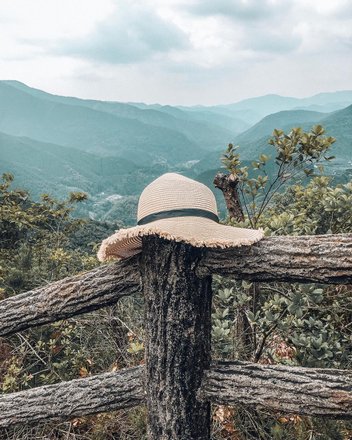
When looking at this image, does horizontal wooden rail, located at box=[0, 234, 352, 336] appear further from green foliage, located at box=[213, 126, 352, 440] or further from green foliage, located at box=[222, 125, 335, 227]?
green foliage, located at box=[222, 125, 335, 227]

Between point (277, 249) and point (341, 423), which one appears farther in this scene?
point (341, 423)

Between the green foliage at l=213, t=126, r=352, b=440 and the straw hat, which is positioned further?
the green foliage at l=213, t=126, r=352, b=440

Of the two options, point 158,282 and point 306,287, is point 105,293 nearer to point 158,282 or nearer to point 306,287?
point 158,282

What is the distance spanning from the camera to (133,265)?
1.53 m

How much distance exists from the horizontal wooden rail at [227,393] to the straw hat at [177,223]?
17.9 inches

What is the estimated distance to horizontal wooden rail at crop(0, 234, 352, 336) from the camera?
4.07 feet

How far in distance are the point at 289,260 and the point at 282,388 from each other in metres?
0.42

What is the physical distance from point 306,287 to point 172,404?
0.71 meters

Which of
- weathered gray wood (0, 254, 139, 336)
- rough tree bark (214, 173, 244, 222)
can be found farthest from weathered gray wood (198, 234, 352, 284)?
rough tree bark (214, 173, 244, 222)

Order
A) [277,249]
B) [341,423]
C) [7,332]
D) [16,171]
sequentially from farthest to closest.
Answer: [16,171] < [341,423] < [7,332] < [277,249]

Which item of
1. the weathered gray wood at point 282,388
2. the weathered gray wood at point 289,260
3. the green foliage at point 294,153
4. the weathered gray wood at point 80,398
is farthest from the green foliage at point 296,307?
the weathered gray wood at point 80,398

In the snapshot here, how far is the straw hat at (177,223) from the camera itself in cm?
132

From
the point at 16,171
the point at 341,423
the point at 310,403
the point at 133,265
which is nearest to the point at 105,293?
the point at 133,265

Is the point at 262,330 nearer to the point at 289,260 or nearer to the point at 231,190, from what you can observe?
the point at 289,260
